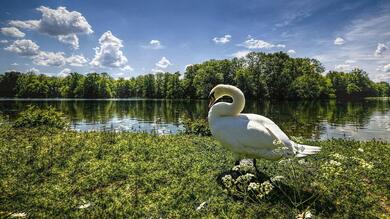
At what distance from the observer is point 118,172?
757 cm

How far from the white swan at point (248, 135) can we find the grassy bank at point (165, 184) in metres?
0.43

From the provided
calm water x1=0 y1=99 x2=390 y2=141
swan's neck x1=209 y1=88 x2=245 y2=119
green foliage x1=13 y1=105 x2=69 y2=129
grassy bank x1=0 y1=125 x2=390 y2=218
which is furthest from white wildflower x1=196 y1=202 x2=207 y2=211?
green foliage x1=13 y1=105 x2=69 y2=129

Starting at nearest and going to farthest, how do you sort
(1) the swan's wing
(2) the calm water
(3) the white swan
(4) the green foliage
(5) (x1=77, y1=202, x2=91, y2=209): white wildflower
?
(5) (x1=77, y1=202, x2=91, y2=209): white wildflower < (3) the white swan < (1) the swan's wing < (4) the green foliage < (2) the calm water

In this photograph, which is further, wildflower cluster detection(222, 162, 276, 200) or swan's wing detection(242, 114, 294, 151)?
swan's wing detection(242, 114, 294, 151)

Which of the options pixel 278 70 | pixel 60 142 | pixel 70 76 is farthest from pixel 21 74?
pixel 60 142

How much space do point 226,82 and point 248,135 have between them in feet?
325

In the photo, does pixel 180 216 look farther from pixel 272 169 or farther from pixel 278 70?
pixel 278 70

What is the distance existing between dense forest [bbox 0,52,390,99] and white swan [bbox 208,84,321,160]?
9279 cm

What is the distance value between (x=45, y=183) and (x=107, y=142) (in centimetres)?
395

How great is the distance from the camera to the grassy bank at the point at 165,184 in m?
5.66

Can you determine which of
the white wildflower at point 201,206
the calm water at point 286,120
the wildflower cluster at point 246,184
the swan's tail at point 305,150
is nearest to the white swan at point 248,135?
the swan's tail at point 305,150

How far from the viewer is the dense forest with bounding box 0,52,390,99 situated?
100438 millimetres

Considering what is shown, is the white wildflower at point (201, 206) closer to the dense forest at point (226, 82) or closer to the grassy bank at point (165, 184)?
the grassy bank at point (165, 184)

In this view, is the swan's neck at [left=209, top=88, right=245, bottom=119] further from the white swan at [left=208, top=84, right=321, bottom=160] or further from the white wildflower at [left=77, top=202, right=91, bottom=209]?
the white wildflower at [left=77, top=202, right=91, bottom=209]
